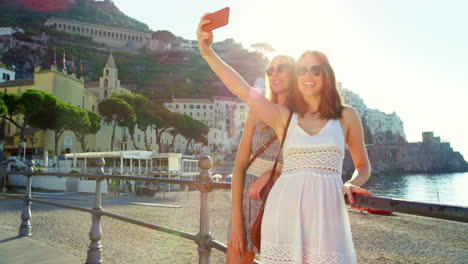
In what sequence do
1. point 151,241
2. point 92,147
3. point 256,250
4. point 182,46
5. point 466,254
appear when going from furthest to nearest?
point 182,46 → point 92,147 → point 466,254 → point 151,241 → point 256,250

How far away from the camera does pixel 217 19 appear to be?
183 cm

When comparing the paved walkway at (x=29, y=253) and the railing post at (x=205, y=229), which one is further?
the paved walkway at (x=29, y=253)

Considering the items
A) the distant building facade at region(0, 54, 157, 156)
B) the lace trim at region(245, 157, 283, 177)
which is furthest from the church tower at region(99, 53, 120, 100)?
the lace trim at region(245, 157, 283, 177)

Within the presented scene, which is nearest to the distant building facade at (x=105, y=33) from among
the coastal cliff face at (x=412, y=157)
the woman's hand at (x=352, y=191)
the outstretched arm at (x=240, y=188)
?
the coastal cliff face at (x=412, y=157)

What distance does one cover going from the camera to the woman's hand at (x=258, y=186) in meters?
1.65

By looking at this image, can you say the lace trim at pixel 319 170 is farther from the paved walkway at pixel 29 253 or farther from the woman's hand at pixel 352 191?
the paved walkway at pixel 29 253

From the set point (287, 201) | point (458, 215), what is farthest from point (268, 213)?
point (458, 215)

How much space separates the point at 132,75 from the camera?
9100cm

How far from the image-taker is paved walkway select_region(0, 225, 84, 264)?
390cm

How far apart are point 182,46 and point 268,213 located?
124 metres

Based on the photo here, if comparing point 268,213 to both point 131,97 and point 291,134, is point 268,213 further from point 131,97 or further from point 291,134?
point 131,97

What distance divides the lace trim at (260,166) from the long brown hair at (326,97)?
30 cm

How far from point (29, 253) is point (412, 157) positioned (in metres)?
112

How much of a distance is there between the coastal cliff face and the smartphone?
100 m
